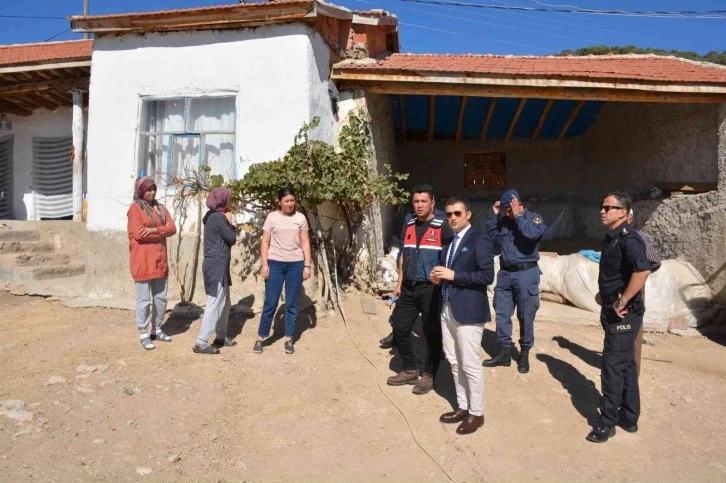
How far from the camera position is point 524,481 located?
2.91 m

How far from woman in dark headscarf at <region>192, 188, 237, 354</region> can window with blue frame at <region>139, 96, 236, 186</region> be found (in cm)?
171

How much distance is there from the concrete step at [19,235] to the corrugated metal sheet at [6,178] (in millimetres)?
2512

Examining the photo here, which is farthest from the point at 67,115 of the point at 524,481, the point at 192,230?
the point at 524,481

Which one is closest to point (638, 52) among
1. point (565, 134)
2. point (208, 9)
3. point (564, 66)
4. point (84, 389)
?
point (565, 134)

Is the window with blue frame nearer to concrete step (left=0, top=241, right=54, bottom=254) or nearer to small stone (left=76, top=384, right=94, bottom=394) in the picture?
concrete step (left=0, top=241, right=54, bottom=254)

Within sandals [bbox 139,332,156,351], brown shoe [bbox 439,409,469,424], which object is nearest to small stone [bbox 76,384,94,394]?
sandals [bbox 139,332,156,351]

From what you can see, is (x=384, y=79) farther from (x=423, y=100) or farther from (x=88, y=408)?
(x=88, y=408)

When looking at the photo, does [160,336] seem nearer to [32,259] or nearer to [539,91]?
[32,259]

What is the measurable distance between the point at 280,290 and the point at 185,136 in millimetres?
2972

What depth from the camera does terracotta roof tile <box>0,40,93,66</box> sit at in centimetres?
752

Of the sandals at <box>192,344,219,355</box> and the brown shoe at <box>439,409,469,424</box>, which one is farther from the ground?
the sandals at <box>192,344,219,355</box>

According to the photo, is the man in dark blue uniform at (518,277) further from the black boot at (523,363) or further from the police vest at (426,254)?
the police vest at (426,254)

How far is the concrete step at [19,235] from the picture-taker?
7860mm

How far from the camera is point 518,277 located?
14.6ft
